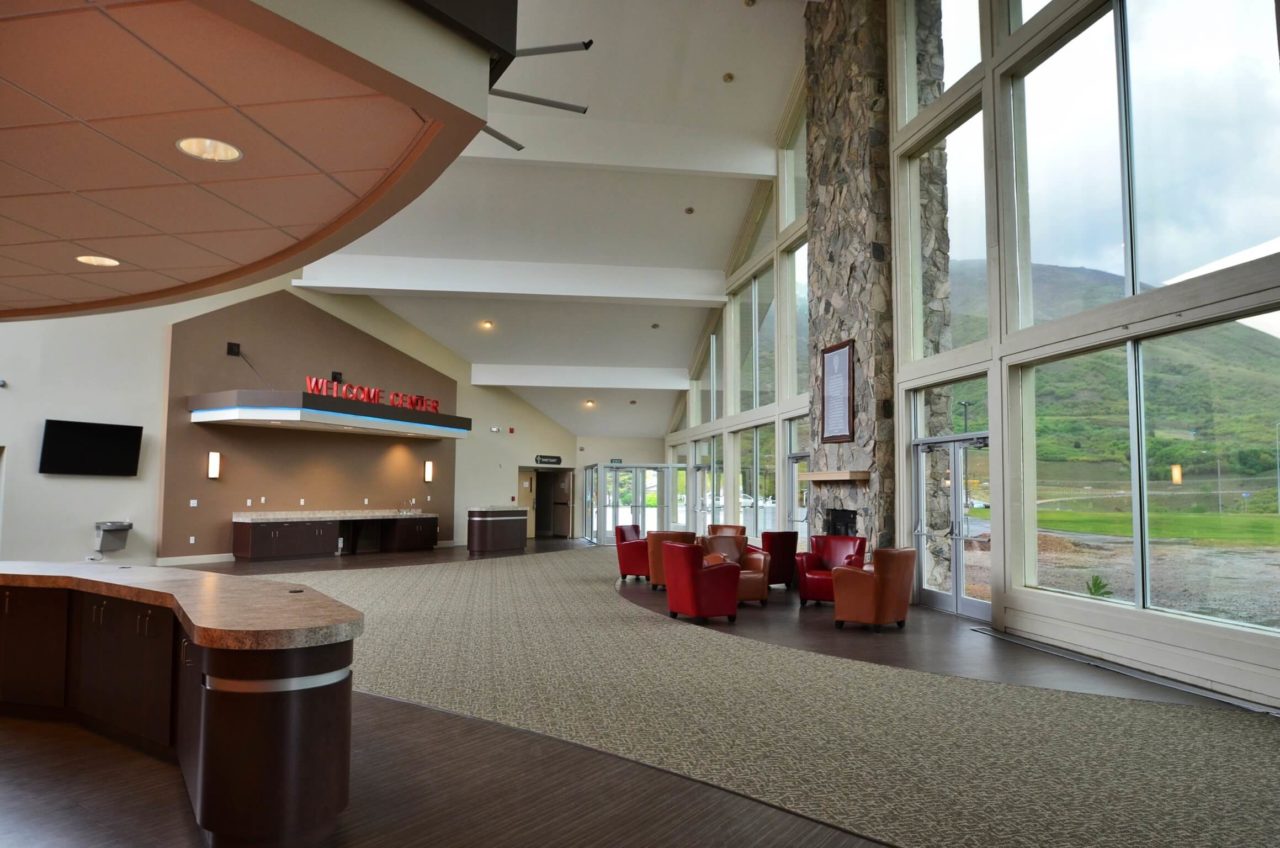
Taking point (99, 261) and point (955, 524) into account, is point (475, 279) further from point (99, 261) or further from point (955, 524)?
point (99, 261)

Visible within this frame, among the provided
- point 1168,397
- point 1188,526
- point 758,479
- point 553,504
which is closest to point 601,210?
point 758,479

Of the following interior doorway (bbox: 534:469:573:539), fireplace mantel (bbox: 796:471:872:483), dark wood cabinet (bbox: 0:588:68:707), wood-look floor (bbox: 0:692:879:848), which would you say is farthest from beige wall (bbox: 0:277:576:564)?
fireplace mantel (bbox: 796:471:872:483)

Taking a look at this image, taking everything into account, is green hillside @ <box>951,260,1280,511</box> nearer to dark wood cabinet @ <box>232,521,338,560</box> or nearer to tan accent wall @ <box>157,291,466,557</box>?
dark wood cabinet @ <box>232,521,338,560</box>

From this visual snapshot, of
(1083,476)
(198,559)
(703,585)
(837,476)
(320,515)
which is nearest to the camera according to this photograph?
(1083,476)

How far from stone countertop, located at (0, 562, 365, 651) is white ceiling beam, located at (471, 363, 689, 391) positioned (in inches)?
588

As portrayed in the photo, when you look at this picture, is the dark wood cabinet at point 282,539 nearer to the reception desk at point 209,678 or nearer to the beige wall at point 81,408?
the beige wall at point 81,408

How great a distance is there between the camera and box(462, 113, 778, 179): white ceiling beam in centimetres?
1227

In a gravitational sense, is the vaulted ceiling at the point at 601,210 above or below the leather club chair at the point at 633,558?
above

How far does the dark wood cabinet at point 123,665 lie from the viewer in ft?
13.0

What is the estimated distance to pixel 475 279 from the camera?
15.7 metres

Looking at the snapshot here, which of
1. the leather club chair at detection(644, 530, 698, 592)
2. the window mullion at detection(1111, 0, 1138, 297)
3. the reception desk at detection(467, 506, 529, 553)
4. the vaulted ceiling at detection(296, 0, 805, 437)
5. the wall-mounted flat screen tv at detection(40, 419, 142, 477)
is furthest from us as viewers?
the reception desk at detection(467, 506, 529, 553)

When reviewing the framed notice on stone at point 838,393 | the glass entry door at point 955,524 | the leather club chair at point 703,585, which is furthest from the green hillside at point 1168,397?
the leather club chair at point 703,585

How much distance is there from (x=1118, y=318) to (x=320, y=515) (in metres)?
14.6

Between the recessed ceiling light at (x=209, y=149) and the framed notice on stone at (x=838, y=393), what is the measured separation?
8.39m
